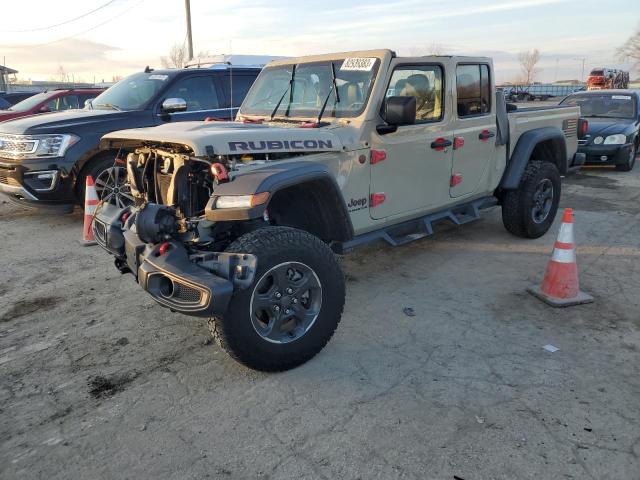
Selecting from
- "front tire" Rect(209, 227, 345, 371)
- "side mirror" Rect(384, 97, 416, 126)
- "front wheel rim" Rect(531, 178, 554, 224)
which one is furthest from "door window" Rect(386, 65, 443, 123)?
"front wheel rim" Rect(531, 178, 554, 224)

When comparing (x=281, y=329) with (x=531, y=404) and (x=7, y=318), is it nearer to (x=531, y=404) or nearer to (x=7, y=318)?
Result: (x=531, y=404)

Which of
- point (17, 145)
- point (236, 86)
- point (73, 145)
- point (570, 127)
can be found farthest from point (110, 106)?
point (570, 127)

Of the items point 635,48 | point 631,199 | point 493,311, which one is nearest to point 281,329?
point 493,311

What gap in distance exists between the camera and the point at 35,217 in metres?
7.20

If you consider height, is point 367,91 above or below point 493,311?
above

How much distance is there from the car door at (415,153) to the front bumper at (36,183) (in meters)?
4.20

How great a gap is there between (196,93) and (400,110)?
15.0 ft

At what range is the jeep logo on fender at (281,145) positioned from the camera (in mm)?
3156

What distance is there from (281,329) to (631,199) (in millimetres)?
7185

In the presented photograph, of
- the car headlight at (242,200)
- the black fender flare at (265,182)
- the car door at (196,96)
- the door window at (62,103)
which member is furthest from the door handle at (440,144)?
the door window at (62,103)

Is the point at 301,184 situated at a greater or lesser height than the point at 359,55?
lesser

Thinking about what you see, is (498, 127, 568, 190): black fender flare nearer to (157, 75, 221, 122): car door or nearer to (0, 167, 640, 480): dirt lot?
(0, 167, 640, 480): dirt lot

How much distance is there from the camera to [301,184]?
346 cm

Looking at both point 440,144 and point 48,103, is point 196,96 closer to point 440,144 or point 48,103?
point 440,144
